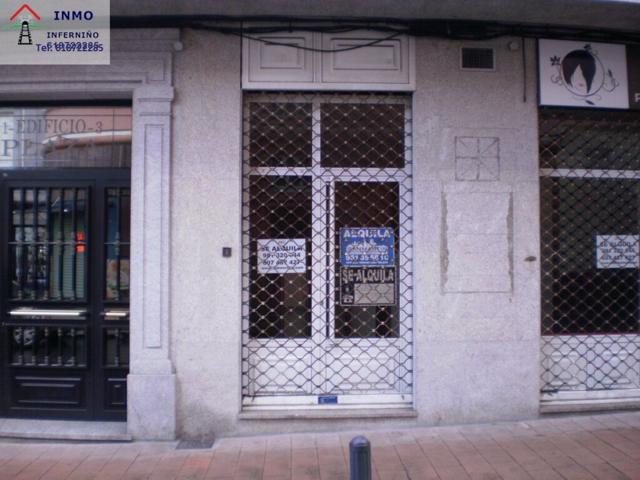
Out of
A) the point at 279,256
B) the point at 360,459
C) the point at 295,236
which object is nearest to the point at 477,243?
the point at 295,236

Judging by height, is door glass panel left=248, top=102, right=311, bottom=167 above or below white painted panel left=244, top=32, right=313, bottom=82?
below

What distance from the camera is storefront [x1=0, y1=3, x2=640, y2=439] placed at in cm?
548

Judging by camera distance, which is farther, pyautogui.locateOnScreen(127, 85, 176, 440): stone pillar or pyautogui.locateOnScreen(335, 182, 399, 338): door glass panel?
pyautogui.locateOnScreen(335, 182, 399, 338): door glass panel

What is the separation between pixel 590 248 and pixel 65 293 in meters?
5.76

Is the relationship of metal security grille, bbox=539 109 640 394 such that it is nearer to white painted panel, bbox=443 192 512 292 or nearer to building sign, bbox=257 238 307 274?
white painted panel, bbox=443 192 512 292

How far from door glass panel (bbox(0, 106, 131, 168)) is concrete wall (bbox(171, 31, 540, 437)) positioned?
2.66 ft

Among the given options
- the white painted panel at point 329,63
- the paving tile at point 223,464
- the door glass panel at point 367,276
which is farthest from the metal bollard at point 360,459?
the white painted panel at point 329,63

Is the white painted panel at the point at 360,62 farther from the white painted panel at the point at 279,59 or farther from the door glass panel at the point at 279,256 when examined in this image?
the door glass panel at the point at 279,256

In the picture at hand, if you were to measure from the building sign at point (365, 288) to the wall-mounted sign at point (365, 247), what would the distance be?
0.07 metres

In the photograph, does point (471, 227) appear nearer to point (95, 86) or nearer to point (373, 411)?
point (373, 411)

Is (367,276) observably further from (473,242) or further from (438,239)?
(473,242)

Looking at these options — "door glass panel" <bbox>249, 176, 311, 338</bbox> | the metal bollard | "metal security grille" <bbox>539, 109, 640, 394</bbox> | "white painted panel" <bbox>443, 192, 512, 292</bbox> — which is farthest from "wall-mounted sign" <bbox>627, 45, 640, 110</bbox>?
the metal bollard

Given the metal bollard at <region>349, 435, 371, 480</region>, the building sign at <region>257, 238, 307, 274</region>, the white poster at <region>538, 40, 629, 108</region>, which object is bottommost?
the metal bollard at <region>349, 435, 371, 480</region>

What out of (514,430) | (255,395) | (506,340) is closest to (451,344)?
(506,340)
